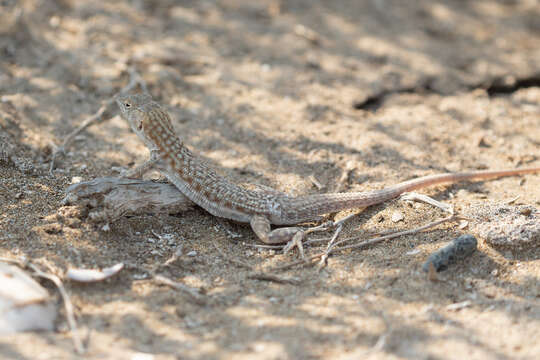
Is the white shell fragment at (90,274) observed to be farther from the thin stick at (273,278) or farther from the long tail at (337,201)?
the long tail at (337,201)

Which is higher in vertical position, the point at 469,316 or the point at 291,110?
the point at 291,110

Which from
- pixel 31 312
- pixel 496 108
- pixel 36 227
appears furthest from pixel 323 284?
pixel 496 108

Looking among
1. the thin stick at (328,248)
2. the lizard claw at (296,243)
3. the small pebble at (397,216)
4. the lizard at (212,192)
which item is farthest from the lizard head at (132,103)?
the small pebble at (397,216)

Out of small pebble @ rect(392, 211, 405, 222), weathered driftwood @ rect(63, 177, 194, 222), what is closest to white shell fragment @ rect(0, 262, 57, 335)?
weathered driftwood @ rect(63, 177, 194, 222)

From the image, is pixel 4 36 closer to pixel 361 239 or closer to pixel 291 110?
pixel 291 110

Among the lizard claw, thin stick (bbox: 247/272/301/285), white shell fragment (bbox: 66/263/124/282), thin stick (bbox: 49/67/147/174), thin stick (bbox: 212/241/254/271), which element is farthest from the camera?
thin stick (bbox: 49/67/147/174)

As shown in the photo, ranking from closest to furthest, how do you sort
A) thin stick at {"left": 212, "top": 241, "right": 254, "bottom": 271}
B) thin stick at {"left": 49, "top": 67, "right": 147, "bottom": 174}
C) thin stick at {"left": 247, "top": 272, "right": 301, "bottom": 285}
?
thin stick at {"left": 247, "top": 272, "right": 301, "bottom": 285} < thin stick at {"left": 212, "top": 241, "right": 254, "bottom": 271} < thin stick at {"left": 49, "top": 67, "right": 147, "bottom": 174}

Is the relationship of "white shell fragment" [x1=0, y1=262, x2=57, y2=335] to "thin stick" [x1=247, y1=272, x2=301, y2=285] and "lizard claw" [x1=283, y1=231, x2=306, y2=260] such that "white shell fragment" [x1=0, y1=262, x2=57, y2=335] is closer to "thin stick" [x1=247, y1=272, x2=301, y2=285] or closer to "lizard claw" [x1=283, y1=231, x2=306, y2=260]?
"thin stick" [x1=247, y1=272, x2=301, y2=285]
